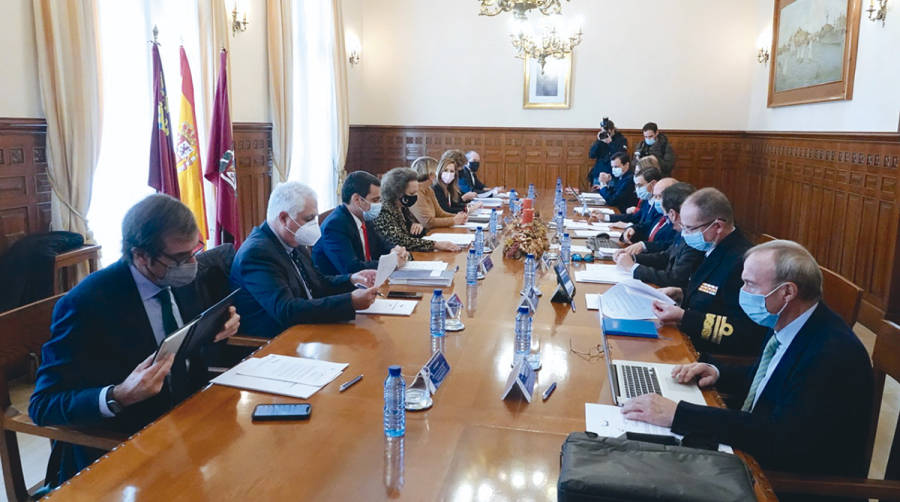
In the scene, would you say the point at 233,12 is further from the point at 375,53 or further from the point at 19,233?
the point at 375,53

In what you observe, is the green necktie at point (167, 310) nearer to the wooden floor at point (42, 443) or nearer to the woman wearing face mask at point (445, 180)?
the wooden floor at point (42, 443)

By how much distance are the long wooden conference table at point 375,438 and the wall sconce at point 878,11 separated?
4.77 m


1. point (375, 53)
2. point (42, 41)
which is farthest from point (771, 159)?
point (42, 41)

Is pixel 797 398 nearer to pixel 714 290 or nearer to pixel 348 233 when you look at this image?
pixel 714 290

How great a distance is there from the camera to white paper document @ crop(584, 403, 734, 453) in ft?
5.32

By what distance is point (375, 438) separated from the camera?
1.59m

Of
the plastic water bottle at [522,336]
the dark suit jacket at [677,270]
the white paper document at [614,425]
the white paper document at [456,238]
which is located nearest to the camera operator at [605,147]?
the white paper document at [456,238]

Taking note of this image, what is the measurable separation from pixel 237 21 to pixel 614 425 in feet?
19.3

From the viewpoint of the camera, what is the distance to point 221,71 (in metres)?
5.69

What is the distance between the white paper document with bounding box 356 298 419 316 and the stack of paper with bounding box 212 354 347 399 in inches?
23.2

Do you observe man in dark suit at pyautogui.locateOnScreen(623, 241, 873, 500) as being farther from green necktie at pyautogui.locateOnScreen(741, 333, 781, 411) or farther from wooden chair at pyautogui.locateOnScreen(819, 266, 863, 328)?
wooden chair at pyautogui.locateOnScreen(819, 266, 863, 328)

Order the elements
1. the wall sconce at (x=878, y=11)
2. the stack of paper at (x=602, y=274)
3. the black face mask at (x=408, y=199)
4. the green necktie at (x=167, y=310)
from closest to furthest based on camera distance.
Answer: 1. the green necktie at (x=167, y=310)
2. the stack of paper at (x=602, y=274)
3. the black face mask at (x=408, y=199)
4. the wall sconce at (x=878, y=11)

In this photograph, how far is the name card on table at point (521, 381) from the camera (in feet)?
5.98

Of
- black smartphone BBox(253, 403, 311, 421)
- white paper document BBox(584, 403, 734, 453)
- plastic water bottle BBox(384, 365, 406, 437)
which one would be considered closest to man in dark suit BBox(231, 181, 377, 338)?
black smartphone BBox(253, 403, 311, 421)
